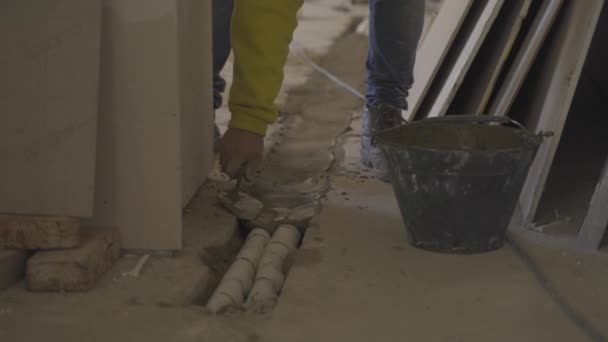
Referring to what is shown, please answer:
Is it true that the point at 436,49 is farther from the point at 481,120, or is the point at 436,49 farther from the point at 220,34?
the point at 481,120

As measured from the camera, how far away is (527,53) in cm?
299

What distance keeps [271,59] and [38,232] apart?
831mm

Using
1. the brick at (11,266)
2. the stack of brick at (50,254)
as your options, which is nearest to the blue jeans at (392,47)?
the stack of brick at (50,254)

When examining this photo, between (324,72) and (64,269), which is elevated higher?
(64,269)

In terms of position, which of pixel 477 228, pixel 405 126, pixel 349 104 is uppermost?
pixel 405 126

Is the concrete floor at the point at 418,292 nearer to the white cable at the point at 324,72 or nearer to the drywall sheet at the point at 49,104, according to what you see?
the drywall sheet at the point at 49,104

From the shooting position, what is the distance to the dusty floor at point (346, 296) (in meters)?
1.98

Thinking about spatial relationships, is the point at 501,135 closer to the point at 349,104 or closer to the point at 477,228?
the point at 477,228

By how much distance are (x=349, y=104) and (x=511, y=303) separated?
2503 millimetres

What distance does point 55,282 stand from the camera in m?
2.20

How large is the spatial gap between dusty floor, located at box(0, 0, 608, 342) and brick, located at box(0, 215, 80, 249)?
0.38 feet

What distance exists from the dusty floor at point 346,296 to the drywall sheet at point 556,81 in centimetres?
32

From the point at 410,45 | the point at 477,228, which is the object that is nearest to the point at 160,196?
the point at 477,228

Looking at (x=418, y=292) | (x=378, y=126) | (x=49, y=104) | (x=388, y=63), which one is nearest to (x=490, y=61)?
(x=388, y=63)
